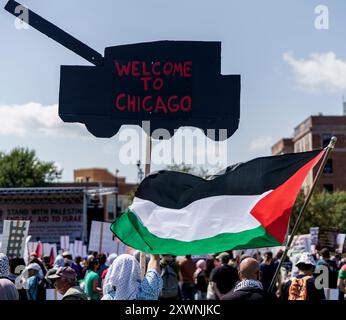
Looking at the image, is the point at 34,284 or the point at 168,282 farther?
the point at 168,282

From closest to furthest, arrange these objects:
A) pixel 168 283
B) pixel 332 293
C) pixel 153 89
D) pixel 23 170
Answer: pixel 153 89 < pixel 332 293 < pixel 168 283 < pixel 23 170

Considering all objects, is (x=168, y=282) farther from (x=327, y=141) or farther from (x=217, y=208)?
(x=327, y=141)

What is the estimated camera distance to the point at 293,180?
548 cm

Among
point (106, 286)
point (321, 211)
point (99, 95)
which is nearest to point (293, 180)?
point (106, 286)

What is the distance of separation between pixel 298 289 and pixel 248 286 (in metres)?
2.52

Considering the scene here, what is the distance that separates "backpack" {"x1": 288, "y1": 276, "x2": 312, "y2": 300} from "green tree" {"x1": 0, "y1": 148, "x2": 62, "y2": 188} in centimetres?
6489

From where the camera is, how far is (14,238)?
13047 millimetres

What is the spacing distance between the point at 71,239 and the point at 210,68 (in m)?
29.7

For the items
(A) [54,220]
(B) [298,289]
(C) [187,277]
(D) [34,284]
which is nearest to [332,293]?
(B) [298,289]

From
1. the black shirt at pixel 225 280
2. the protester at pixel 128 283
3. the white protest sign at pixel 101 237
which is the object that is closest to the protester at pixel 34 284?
the black shirt at pixel 225 280

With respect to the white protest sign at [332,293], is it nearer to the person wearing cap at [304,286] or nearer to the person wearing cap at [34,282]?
the person wearing cap at [304,286]

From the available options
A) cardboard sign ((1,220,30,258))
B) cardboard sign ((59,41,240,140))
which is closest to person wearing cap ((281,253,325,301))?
cardboard sign ((59,41,240,140))

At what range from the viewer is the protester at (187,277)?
15.5 meters

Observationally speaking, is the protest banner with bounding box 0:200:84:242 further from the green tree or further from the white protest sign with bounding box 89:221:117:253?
the green tree
